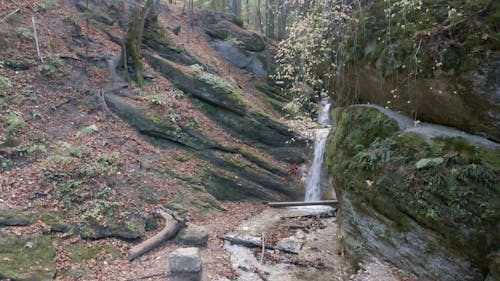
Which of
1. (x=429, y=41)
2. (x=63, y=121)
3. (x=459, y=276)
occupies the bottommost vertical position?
(x=459, y=276)

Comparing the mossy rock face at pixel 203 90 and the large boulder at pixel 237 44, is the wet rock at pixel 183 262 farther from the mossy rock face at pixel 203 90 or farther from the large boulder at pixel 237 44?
the large boulder at pixel 237 44

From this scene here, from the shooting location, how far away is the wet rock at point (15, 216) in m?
7.85

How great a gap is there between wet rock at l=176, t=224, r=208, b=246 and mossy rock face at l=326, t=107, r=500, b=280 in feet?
13.0

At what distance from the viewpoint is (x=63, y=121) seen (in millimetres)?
11570

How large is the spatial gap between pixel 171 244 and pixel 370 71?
6.71m

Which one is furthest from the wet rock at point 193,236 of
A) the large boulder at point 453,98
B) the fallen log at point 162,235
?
the large boulder at point 453,98

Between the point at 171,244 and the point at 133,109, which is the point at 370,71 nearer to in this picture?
the point at 171,244

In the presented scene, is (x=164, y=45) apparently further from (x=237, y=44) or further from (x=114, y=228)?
(x=114, y=228)

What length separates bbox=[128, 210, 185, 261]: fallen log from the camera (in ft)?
29.1

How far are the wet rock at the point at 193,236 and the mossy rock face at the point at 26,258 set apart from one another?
10.2 ft

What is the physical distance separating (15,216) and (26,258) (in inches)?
45.1

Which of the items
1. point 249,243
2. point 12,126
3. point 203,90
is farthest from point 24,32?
point 249,243

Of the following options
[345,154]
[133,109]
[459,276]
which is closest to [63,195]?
[133,109]

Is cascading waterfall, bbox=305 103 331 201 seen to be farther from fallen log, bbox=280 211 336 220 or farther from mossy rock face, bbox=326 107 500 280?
mossy rock face, bbox=326 107 500 280
